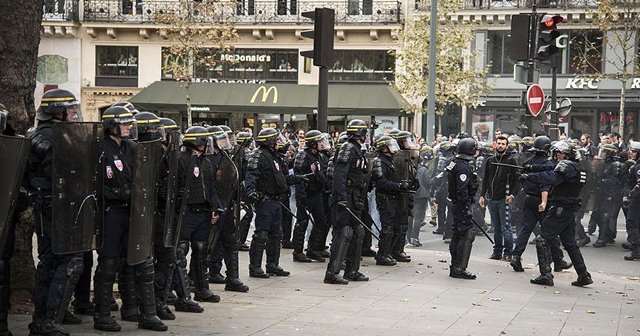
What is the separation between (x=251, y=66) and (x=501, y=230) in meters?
29.1

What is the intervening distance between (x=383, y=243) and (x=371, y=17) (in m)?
28.8

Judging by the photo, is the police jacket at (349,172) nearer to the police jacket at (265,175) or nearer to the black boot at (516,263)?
the police jacket at (265,175)

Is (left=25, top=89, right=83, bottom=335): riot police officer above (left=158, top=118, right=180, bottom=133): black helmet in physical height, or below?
below

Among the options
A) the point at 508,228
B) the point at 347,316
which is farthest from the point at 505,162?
the point at 347,316

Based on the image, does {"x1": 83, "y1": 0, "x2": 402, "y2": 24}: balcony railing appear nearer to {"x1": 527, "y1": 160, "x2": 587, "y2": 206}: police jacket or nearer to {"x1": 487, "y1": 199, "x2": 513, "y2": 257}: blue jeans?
{"x1": 487, "y1": 199, "x2": 513, "y2": 257}: blue jeans

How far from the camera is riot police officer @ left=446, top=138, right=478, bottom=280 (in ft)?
44.8

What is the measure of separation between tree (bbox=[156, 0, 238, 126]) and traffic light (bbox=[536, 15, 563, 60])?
21.8m

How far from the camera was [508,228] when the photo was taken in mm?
15977

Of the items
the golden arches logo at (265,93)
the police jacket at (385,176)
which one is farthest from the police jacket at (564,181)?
the golden arches logo at (265,93)

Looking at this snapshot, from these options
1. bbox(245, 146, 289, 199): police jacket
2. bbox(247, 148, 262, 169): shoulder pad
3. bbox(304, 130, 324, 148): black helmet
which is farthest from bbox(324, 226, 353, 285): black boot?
bbox(304, 130, 324, 148): black helmet

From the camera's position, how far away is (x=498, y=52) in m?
41.3

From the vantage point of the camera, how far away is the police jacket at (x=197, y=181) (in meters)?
9.98

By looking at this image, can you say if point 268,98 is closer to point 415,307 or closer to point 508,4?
point 508,4

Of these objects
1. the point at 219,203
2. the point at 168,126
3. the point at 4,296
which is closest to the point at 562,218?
the point at 219,203
